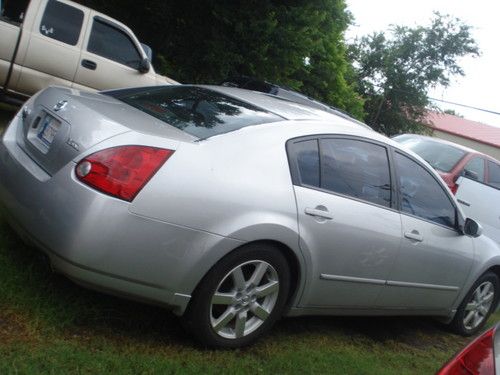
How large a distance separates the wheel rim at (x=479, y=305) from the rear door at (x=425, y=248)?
474 mm

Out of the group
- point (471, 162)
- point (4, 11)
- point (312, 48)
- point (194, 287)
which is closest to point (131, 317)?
point (194, 287)

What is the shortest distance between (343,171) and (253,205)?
0.93 meters

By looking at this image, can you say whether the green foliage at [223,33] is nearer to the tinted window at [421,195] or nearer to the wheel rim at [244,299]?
the tinted window at [421,195]

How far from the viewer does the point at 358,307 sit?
416 cm

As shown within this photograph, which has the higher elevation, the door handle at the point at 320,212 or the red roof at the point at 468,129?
the door handle at the point at 320,212

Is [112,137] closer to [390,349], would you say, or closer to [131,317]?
[131,317]

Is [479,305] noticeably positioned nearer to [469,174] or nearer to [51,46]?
[469,174]

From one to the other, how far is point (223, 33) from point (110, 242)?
1181 cm

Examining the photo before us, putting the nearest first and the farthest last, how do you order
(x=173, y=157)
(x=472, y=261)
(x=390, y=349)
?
(x=173, y=157)
(x=390, y=349)
(x=472, y=261)

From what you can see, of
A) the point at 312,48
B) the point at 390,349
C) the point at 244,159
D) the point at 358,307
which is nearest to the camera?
the point at 244,159

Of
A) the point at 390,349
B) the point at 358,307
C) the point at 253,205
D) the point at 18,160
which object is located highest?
the point at 253,205

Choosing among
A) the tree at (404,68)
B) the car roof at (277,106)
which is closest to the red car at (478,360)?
the car roof at (277,106)

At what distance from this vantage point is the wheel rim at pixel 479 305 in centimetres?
536

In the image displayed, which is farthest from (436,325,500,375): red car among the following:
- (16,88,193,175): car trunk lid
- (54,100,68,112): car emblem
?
(54,100,68,112): car emblem
